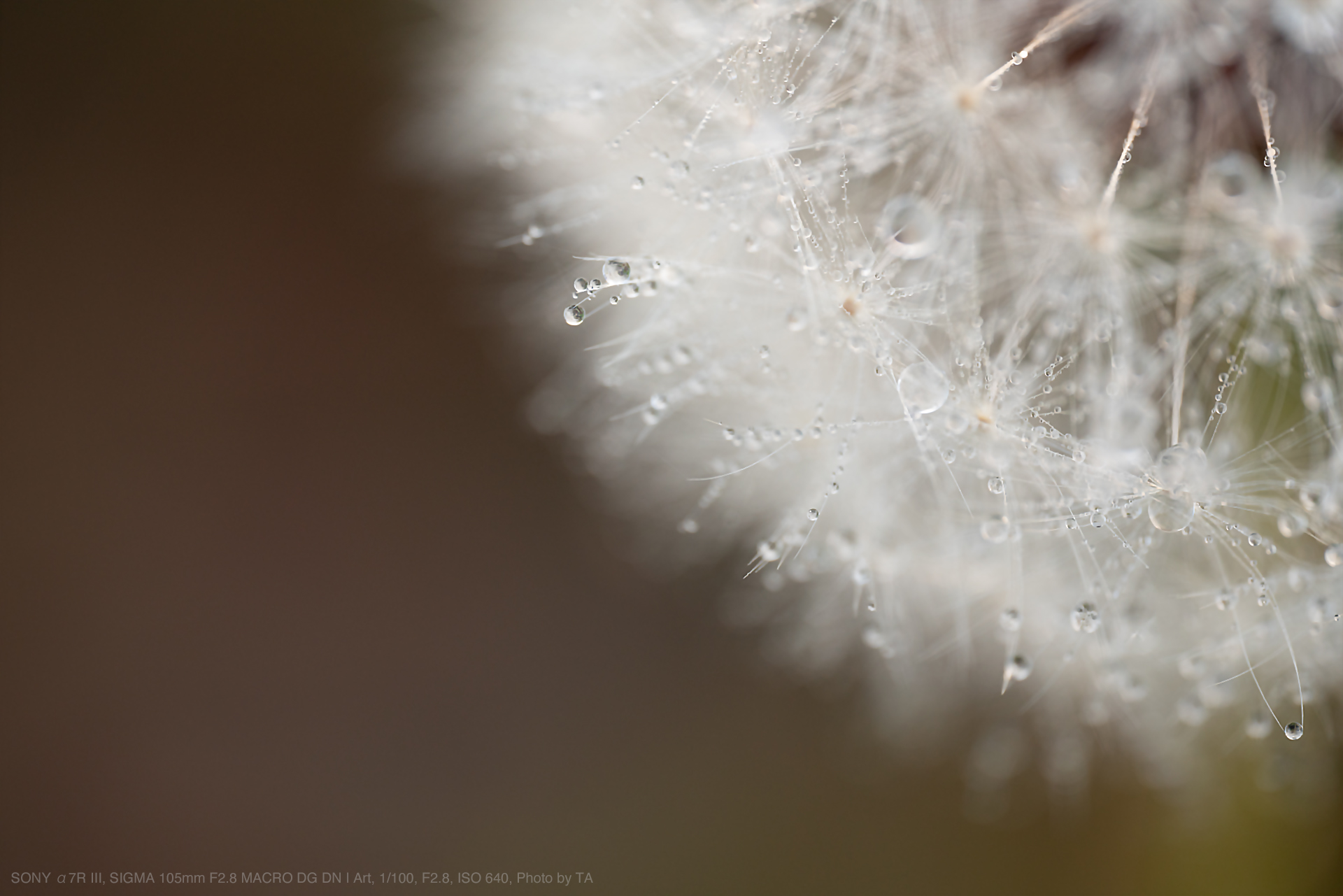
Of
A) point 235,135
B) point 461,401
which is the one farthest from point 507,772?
point 235,135

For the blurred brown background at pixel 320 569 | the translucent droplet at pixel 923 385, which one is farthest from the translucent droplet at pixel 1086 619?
the blurred brown background at pixel 320 569

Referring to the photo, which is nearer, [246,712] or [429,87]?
[429,87]

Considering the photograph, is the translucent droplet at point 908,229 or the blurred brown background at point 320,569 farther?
the blurred brown background at point 320,569

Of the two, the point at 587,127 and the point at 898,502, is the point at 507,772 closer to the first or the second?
the point at 898,502

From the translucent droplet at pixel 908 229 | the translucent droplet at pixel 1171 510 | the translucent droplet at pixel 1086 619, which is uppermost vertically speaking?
the translucent droplet at pixel 908 229

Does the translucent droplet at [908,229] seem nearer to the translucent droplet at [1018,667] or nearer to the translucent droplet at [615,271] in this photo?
the translucent droplet at [615,271]

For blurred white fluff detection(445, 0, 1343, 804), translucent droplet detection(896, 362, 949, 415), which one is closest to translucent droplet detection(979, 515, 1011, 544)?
blurred white fluff detection(445, 0, 1343, 804)
